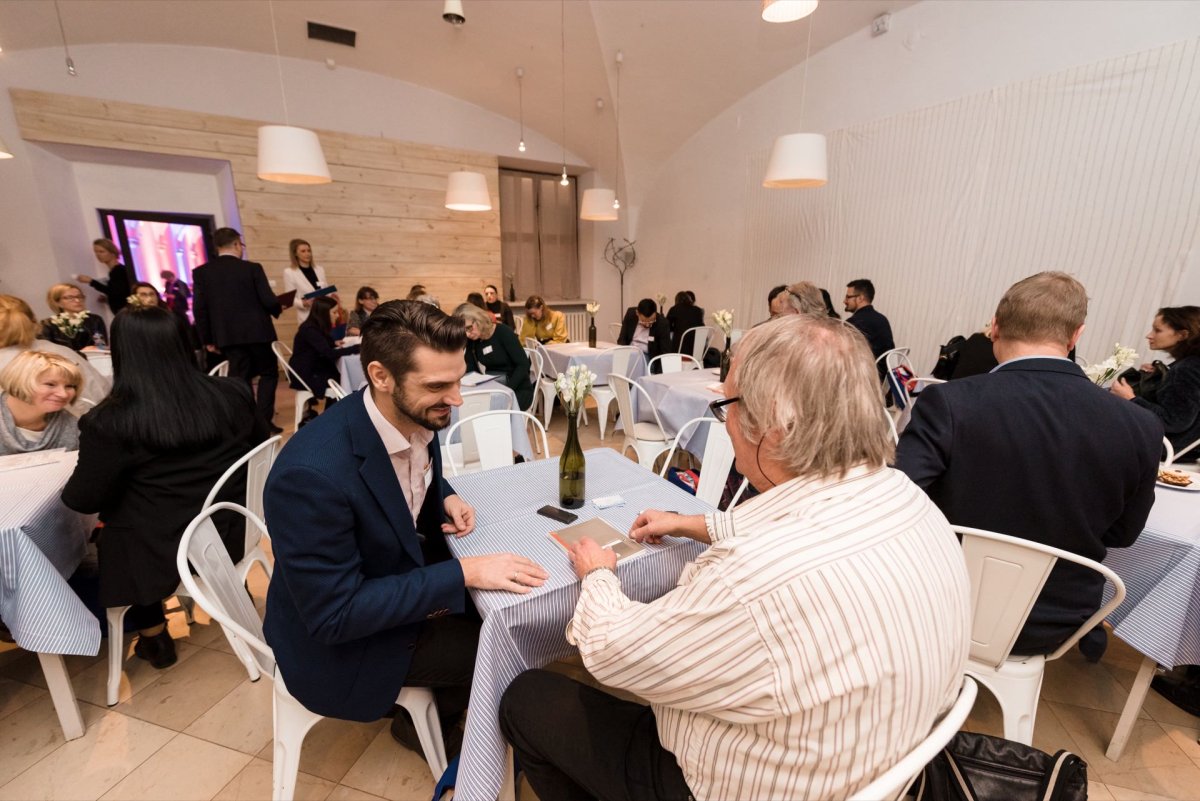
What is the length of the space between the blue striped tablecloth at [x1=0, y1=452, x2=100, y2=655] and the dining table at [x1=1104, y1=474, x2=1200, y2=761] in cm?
311

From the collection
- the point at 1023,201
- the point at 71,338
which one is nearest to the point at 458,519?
the point at 71,338

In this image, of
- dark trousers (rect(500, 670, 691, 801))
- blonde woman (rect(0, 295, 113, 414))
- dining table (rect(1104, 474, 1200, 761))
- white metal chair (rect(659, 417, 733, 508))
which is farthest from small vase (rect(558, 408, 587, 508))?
blonde woman (rect(0, 295, 113, 414))

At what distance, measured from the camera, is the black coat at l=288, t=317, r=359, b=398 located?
407 cm

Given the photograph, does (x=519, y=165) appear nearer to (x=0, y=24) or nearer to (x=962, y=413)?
(x=0, y=24)

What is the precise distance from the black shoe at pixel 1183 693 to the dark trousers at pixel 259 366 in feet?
18.5

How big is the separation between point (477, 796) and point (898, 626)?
909mm

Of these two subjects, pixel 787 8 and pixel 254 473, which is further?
pixel 787 8

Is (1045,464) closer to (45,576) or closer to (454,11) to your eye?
(45,576)

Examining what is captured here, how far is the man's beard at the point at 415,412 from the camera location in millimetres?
1166

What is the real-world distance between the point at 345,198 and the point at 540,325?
3.15 meters

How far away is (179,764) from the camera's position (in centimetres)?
152

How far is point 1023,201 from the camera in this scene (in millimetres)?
3836

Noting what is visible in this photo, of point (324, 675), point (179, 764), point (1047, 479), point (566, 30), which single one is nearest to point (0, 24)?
point (566, 30)

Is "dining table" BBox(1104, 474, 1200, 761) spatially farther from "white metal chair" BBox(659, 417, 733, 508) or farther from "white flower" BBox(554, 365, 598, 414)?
"white flower" BBox(554, 365, 598, 414)
